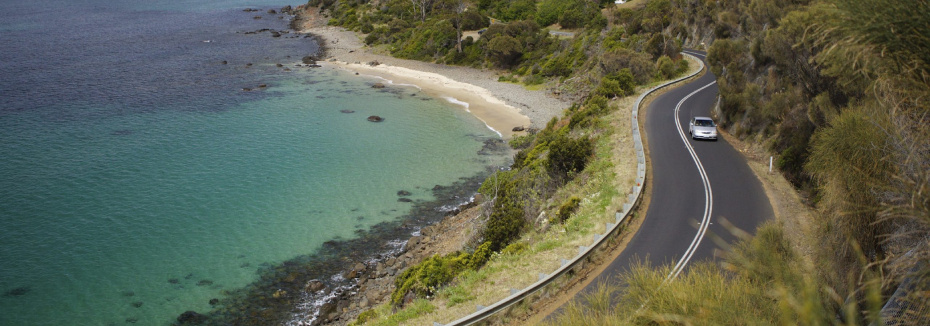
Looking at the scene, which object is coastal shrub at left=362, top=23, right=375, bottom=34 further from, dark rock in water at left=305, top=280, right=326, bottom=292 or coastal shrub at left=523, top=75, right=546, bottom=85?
dark rock in water at left=305, top=280, right=326, bottom=292

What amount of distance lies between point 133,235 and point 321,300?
13125 millimetres

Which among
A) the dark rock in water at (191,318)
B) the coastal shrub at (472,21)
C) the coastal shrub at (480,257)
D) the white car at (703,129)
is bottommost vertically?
the dark rock in water at (191,318)

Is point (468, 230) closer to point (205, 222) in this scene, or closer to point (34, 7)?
point (205, 222)

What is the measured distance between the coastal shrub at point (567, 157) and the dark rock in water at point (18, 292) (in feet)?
82.2

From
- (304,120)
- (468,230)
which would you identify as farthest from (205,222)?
(304,120)

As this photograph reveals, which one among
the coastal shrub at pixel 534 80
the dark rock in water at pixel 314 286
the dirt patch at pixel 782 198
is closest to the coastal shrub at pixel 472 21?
the coastal shrub at pixel 534 80

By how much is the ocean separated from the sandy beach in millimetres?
2483

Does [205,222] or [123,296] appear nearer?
[123,296]

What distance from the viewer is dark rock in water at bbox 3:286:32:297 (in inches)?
972

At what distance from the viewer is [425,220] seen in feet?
107

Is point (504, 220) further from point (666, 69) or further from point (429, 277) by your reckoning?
point (666, 69)

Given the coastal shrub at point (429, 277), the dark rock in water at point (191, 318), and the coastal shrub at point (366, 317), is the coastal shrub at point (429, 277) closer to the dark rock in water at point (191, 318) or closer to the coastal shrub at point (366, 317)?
the coastal shrub at point (366, 317)

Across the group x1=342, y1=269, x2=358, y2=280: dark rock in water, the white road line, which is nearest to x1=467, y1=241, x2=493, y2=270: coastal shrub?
x1=342, y1=269, x2=358, y2=280: dark rock in water

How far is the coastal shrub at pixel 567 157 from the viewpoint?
2992 cm
